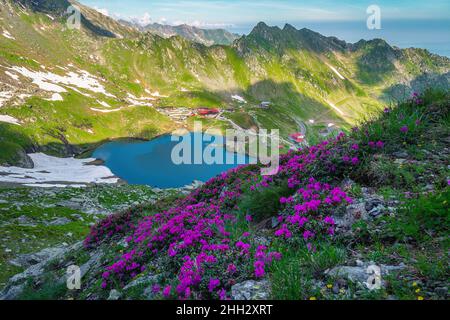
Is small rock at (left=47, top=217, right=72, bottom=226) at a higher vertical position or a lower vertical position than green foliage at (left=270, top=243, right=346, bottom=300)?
lower

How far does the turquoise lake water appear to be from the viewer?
110188mm

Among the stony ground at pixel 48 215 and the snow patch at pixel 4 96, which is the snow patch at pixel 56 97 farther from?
the stony ground at pixel 48 215

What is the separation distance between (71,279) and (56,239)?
21488 millimetres

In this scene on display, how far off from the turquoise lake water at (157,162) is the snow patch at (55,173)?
30.5ft

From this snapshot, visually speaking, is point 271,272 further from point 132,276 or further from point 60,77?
point 60,77

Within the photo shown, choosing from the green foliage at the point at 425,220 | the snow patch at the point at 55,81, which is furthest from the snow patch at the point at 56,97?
the green foliage at the point at 425,220

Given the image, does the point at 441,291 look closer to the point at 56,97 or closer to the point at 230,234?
the point at 230,234

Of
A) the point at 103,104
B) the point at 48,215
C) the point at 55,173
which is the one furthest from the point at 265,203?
the point at 103,104

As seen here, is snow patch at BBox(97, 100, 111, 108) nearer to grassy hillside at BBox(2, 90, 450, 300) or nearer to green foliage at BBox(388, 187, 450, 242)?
grassy hillside at BBox(2, 90, 450, 300)

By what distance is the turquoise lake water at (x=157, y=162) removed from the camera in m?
110

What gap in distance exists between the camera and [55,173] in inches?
3533

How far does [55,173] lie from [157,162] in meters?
43.2

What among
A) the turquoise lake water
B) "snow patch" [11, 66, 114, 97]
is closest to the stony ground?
the turquoise lake water

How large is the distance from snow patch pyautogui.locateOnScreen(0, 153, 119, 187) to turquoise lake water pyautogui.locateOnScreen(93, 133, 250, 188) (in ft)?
30.5
